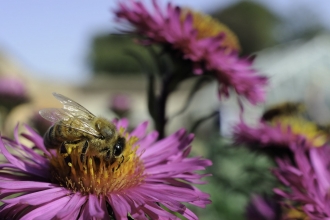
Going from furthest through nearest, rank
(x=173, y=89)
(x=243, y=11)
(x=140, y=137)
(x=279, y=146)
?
(x=243, y=11) < (x=279, y=146) < (x=173, y=89) < (x=140, y=137)

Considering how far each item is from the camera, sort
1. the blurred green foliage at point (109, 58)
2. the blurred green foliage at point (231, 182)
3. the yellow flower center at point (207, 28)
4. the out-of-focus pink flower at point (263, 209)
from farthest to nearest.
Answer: the blurred green foliage at point (109, 58)
the blurred green foliage at point (231, 182)
the yellow flower center at point (207, 28)
the out-of-focus pink flower at point (263, 209)

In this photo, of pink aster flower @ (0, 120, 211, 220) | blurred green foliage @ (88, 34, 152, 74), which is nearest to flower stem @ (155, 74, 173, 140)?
pink aster flower @ (0, 120, 211, 220)

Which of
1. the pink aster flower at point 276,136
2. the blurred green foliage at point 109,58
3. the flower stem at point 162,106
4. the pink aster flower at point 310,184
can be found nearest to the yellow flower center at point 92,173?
the pink aster flower at point 310,184

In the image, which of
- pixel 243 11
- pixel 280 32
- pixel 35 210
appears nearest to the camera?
pixel 35 210

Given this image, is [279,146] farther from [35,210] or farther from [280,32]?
[280,32]

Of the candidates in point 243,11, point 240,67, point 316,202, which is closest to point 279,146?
point 240,67

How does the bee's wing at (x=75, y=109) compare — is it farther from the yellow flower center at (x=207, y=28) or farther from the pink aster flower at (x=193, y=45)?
the yellow flower center at (x=207, y=28)
